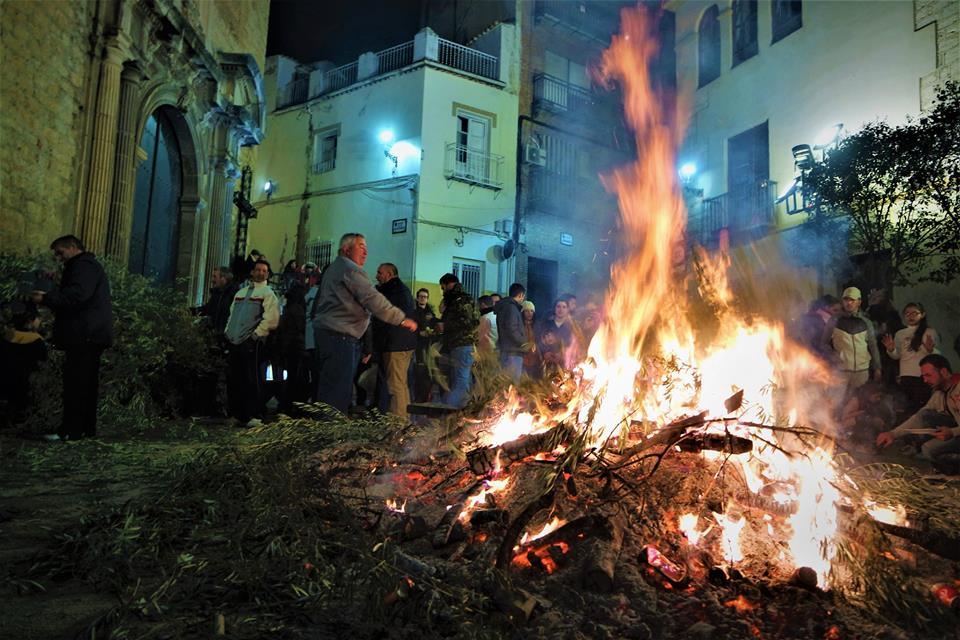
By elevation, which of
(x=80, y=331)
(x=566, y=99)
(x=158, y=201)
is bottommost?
(x=80, y=331)

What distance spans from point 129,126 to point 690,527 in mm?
10502

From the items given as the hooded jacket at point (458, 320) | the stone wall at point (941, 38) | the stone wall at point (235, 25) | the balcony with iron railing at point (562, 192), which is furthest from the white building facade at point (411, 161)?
the stone wall at point (941, 38)

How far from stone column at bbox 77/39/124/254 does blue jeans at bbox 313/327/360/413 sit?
534 cm

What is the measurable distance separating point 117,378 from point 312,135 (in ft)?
62.1

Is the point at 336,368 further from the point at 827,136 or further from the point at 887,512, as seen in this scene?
the point at 827,136

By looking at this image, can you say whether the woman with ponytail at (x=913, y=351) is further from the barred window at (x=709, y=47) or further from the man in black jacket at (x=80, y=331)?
the barred window at (x=709, y=47)

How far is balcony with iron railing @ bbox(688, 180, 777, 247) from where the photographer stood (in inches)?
728

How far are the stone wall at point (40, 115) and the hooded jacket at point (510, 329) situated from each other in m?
6.32

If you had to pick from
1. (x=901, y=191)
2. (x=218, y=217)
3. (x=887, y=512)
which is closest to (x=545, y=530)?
(x=887, y=512)

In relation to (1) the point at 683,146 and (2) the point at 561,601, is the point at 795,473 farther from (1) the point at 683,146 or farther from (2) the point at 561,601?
(1) the point at 683,146

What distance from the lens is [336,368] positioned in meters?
6.19

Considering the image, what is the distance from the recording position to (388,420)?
16.2 ft

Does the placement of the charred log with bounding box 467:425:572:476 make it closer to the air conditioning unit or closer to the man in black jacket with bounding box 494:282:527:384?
the man in black jacket with bounding box 494:282:527:384

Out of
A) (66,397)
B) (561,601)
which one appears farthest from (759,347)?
(66,397)
